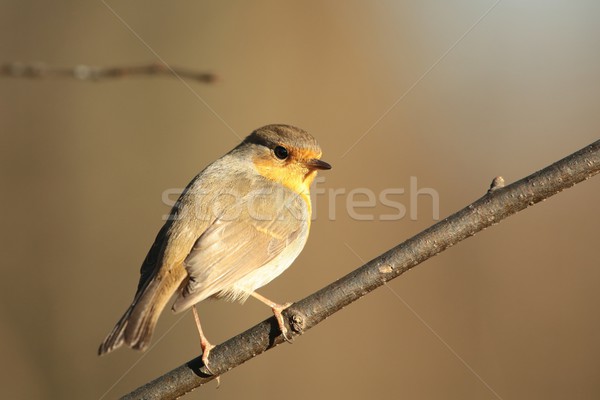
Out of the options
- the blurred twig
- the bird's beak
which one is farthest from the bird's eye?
the blurred twig

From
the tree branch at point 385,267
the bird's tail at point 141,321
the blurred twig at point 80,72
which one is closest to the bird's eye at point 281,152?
the bird's tail at point 141,321

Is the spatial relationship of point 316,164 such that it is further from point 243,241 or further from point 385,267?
point 385,267

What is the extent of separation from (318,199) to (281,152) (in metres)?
2.51

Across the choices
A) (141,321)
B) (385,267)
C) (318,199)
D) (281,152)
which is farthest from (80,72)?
(318,199)

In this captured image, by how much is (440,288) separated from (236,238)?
10.8 feet

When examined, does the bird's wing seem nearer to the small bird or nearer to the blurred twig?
the small bird

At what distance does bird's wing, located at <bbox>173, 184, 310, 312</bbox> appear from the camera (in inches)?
131

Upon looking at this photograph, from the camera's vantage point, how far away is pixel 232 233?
11.9 feet

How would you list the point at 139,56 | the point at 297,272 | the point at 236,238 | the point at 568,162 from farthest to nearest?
the point at 139,56, the point at 297,272, the point at 236,238, the point at 568,162

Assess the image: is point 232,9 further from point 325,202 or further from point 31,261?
point 31,261

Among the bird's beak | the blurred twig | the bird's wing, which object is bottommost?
the bird's wing

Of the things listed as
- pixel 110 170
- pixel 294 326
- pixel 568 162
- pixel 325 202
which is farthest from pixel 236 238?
pixel 110 170

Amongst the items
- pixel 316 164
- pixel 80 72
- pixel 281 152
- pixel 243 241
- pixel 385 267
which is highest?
pixel 281 152

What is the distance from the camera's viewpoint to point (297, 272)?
6492 millimetres
